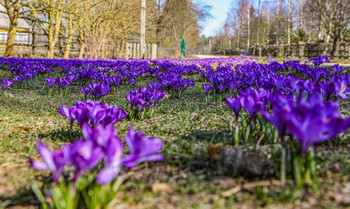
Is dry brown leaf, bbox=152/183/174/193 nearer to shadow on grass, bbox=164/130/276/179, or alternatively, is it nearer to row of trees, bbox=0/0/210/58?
shadow on grass, bbox=164/130/276/179

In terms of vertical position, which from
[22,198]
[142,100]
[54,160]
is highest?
[142,100]

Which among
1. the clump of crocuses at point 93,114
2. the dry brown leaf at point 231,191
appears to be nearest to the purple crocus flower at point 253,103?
the dry brown leaf at point 231,191

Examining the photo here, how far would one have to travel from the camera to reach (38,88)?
17.2 ft

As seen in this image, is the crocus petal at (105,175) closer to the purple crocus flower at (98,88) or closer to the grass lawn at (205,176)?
the grass lawn at (205,176)

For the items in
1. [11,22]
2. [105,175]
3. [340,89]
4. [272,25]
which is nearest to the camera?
[105,175]

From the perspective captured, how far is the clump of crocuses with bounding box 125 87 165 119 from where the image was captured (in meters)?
2.37

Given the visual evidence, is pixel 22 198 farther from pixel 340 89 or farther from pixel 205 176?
pixel 340 89

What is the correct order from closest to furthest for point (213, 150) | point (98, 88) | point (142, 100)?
point (213, 150)
point (142, 100)
point (98, 88)

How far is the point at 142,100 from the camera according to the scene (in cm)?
238

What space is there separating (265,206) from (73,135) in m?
1.55

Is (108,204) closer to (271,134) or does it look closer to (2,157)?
(2,157)

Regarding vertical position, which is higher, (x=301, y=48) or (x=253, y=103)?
(x=301, y=48)

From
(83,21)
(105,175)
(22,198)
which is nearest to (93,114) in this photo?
(22,198)

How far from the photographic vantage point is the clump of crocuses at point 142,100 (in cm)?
237
